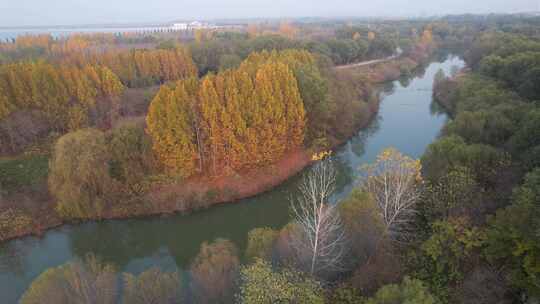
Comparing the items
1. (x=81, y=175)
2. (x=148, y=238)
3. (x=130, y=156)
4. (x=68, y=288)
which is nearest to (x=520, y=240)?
(x=68, y=288)

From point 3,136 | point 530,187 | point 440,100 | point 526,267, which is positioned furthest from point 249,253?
point 440,100

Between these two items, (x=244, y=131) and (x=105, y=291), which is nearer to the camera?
(x=105, y=291)

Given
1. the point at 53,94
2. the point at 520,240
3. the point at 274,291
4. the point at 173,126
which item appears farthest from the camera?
the point at 53,94

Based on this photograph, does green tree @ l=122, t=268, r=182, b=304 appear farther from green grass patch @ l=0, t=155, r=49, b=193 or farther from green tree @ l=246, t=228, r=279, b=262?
green grass patch @ l=0, t=155, r=49, b=193

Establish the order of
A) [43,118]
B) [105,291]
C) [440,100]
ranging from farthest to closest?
[440,100] < [43,118] < [105,291]

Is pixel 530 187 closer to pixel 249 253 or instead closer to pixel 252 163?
pixel 249 253

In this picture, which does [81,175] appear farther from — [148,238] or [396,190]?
[396,190]

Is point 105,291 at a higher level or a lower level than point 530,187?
lower
